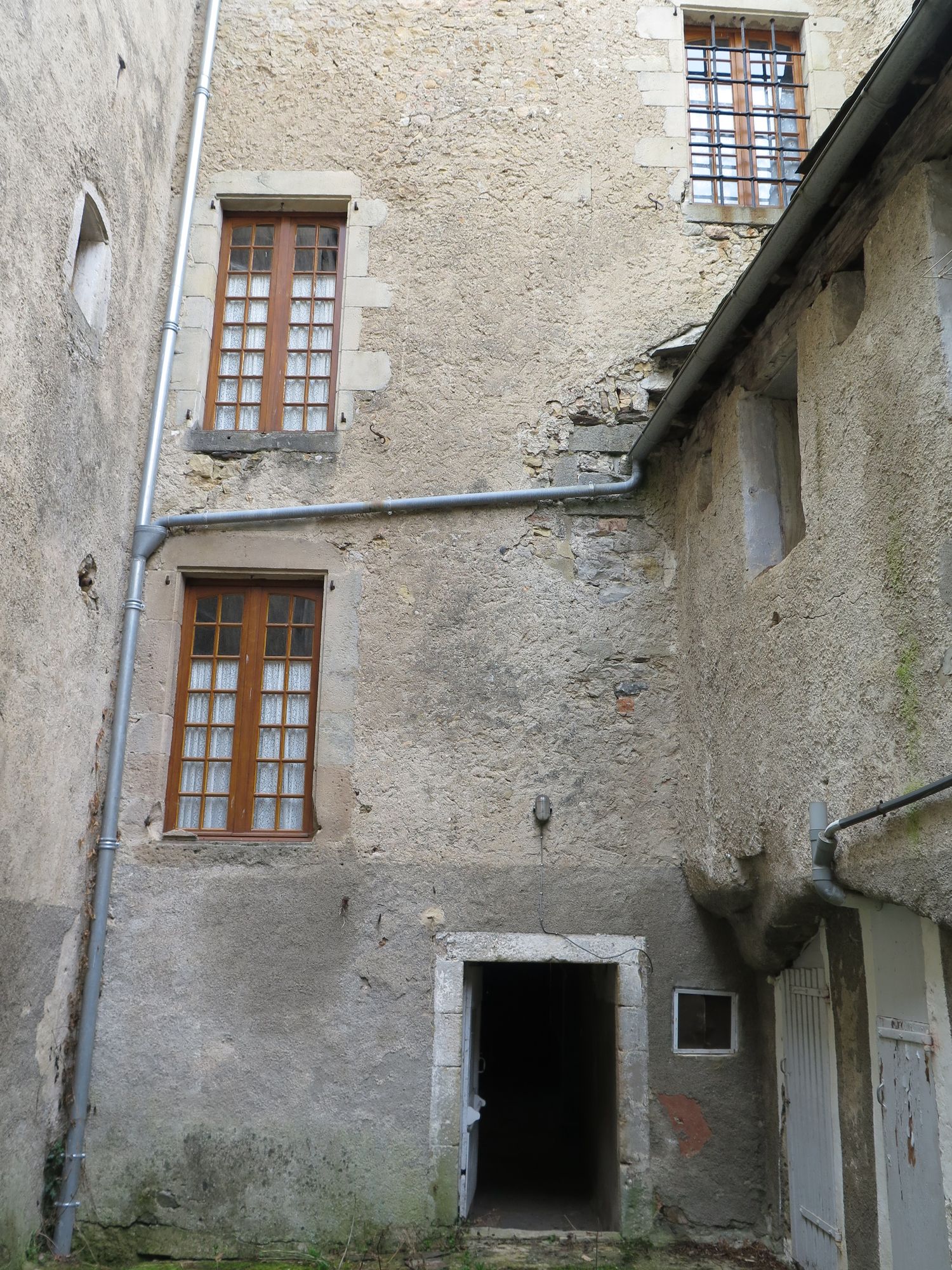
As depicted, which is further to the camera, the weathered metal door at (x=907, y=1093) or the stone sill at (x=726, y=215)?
the stone sill at (x=726, y=215)

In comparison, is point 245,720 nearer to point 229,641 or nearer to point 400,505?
point 229,641

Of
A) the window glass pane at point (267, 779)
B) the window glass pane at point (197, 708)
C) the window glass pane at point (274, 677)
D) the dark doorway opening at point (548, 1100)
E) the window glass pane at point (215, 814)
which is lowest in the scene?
the dark doorway opening at point (548, 1100)

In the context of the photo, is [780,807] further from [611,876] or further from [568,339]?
[568,339]

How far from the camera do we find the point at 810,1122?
446cm

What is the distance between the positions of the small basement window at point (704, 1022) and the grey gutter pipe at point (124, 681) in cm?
289

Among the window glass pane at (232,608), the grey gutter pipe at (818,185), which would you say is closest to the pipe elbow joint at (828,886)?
the grey gutter pipe at (818,185)

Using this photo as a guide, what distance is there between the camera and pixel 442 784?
5.28 m

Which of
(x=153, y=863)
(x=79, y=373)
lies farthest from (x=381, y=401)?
(x=153, y=863)

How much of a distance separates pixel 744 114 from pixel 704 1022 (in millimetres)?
5491

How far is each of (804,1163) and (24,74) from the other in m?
5.85

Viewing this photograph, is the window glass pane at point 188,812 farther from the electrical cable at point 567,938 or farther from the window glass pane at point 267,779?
the electrical cable at point 567,938

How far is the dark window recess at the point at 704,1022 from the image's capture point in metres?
5.02

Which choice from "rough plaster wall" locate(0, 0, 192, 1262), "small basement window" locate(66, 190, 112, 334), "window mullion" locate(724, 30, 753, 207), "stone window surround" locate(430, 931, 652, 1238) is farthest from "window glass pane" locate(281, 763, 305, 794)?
"window mullion" locate(724, 30, 753, 207)

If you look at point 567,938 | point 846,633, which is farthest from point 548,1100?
point 846,633
